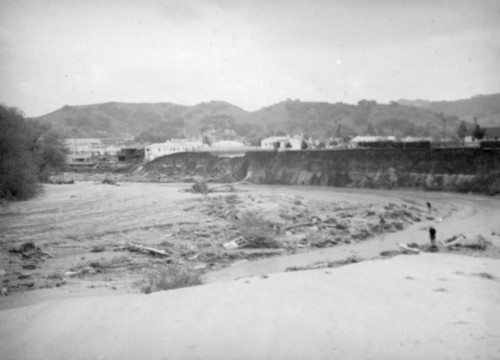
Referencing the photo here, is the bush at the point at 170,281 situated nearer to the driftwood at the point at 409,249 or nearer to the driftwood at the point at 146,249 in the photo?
the driftwood at the point at 146,249

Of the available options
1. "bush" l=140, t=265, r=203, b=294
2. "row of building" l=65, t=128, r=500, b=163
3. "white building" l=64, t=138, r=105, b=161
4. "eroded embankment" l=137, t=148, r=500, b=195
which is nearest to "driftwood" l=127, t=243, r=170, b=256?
"bush" l=140, t=265, r=203, b=294

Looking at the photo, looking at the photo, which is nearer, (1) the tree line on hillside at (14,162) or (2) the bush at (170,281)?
(2) the bush at (170,281)

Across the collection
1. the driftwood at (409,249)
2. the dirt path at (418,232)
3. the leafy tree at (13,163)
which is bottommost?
the dirt path at (418,232)

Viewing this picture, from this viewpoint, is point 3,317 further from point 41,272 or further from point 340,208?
point 340,208

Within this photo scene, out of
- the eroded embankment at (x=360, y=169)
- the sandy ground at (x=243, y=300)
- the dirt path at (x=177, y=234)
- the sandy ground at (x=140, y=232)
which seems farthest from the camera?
the eroded embankment at (x=360, y=169)

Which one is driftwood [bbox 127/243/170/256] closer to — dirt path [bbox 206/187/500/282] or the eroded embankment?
dirt path [bbox 206/187/500/282]

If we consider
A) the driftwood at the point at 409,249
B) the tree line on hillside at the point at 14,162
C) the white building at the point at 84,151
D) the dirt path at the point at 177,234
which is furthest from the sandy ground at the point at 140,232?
the white building at the point at 84,151

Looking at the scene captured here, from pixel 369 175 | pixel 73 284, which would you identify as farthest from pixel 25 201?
pixel 369 175
